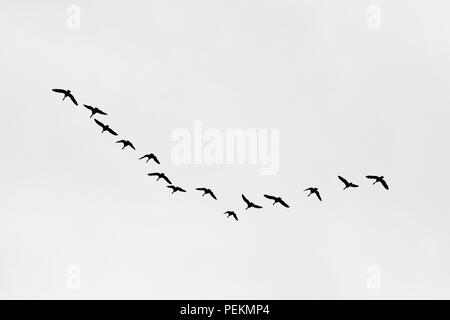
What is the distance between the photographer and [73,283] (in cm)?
13088

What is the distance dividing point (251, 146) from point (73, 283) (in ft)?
136
